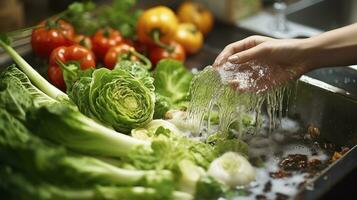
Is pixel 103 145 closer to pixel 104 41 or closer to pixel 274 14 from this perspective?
pixel 104 41

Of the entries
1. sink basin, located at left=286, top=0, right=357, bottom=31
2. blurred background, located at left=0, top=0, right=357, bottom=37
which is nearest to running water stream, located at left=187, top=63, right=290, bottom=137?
blurred background, located at left=0, top=0, right=357, bottom=37

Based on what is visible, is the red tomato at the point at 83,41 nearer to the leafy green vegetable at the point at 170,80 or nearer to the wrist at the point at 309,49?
the leafy green vegetable at the point at 170,80

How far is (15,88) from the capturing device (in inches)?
45.1

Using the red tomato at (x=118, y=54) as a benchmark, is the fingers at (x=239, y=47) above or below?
below

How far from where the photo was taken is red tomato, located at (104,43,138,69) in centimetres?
159

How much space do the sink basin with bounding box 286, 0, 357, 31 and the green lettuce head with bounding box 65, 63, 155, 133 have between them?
1028 mm

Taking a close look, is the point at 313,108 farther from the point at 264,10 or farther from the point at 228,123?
the point at 264,10

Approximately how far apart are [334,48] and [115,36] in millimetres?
776

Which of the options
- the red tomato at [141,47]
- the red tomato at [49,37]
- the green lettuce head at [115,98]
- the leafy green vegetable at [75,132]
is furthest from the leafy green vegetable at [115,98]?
the red tomato at [141,47]

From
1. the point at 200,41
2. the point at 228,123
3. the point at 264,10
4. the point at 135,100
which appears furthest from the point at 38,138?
the point at 264,10

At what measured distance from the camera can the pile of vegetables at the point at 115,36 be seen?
1.53m

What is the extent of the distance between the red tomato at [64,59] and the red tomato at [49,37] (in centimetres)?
9

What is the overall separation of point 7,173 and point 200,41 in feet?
3.31

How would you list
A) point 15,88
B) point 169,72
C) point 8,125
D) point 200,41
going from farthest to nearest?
point 200,41, point 169,72, point 15,88, point 8,125
